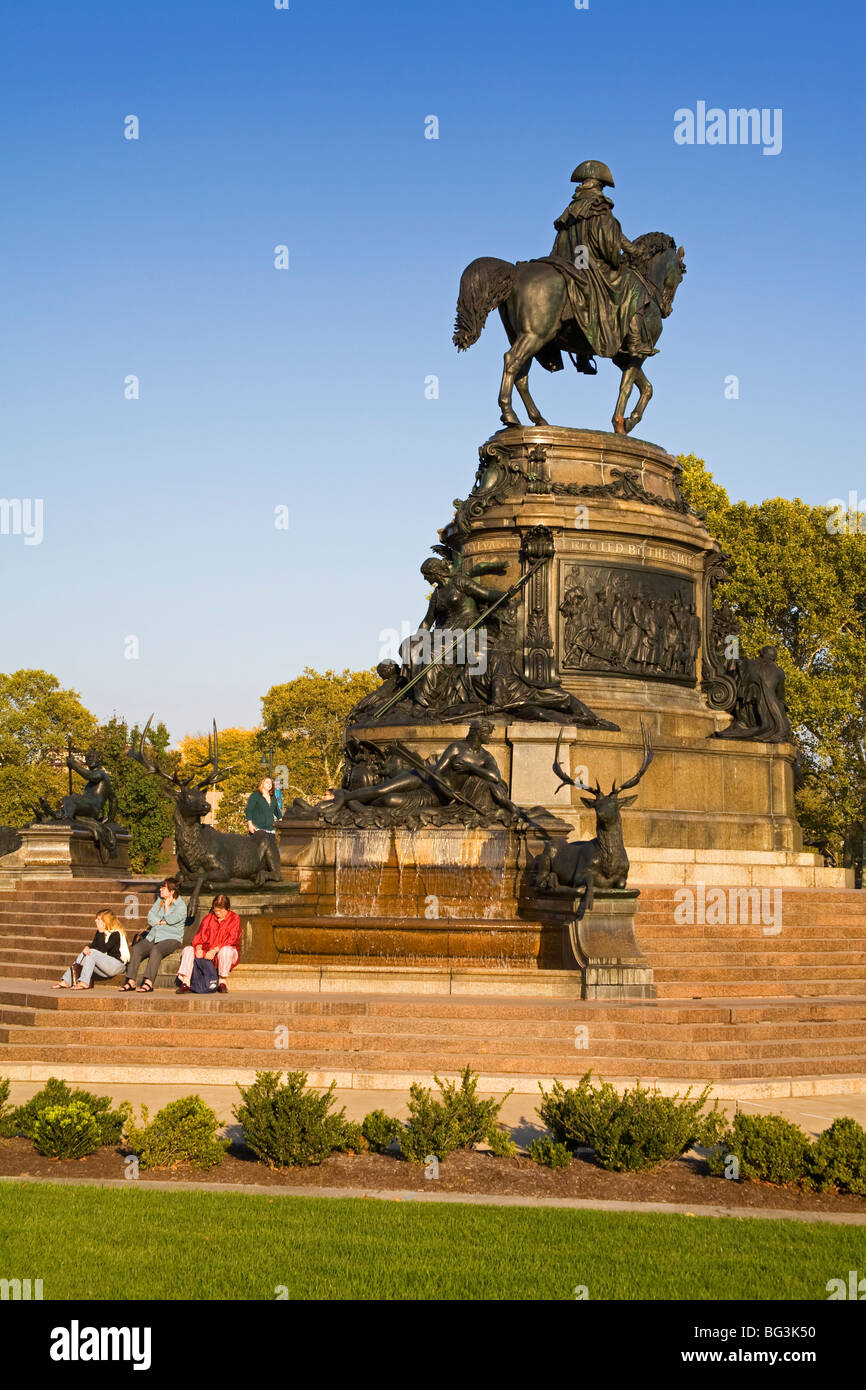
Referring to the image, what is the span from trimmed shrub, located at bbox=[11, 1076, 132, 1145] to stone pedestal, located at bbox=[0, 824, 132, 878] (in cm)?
1861

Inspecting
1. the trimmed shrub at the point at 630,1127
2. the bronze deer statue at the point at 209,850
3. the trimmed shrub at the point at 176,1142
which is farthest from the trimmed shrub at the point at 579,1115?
the bronze deer statue at the point at 209,850

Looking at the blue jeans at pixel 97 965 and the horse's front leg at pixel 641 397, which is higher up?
the horse's front leg at pixel 641 397

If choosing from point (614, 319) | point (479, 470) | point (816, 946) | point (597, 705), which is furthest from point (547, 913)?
point (614, 319)

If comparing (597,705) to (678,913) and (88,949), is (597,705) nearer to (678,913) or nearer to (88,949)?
(678,913)

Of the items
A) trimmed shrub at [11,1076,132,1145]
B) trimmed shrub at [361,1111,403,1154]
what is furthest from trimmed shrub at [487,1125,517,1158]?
trimmed shrub at [11,1076,132,1145]

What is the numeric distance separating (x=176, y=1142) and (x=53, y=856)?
21100mm

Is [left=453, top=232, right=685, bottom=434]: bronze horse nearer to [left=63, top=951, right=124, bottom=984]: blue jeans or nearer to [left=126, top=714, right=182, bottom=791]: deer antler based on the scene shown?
[left=126, top=714, right=182, bottom=791]: deer antler

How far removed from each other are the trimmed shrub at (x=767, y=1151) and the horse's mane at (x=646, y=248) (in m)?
24.2

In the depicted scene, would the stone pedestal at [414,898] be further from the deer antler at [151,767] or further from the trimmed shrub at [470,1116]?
the trimmed shrub at [470,1116]

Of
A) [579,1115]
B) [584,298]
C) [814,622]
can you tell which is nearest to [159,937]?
[579,1115]

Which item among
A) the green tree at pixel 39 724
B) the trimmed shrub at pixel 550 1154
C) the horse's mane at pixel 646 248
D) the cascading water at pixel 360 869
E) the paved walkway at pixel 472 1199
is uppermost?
the horse's mane at pixel 646 248

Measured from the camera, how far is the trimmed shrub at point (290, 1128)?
36.4 ft

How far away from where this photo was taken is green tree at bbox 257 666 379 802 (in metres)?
91.2
